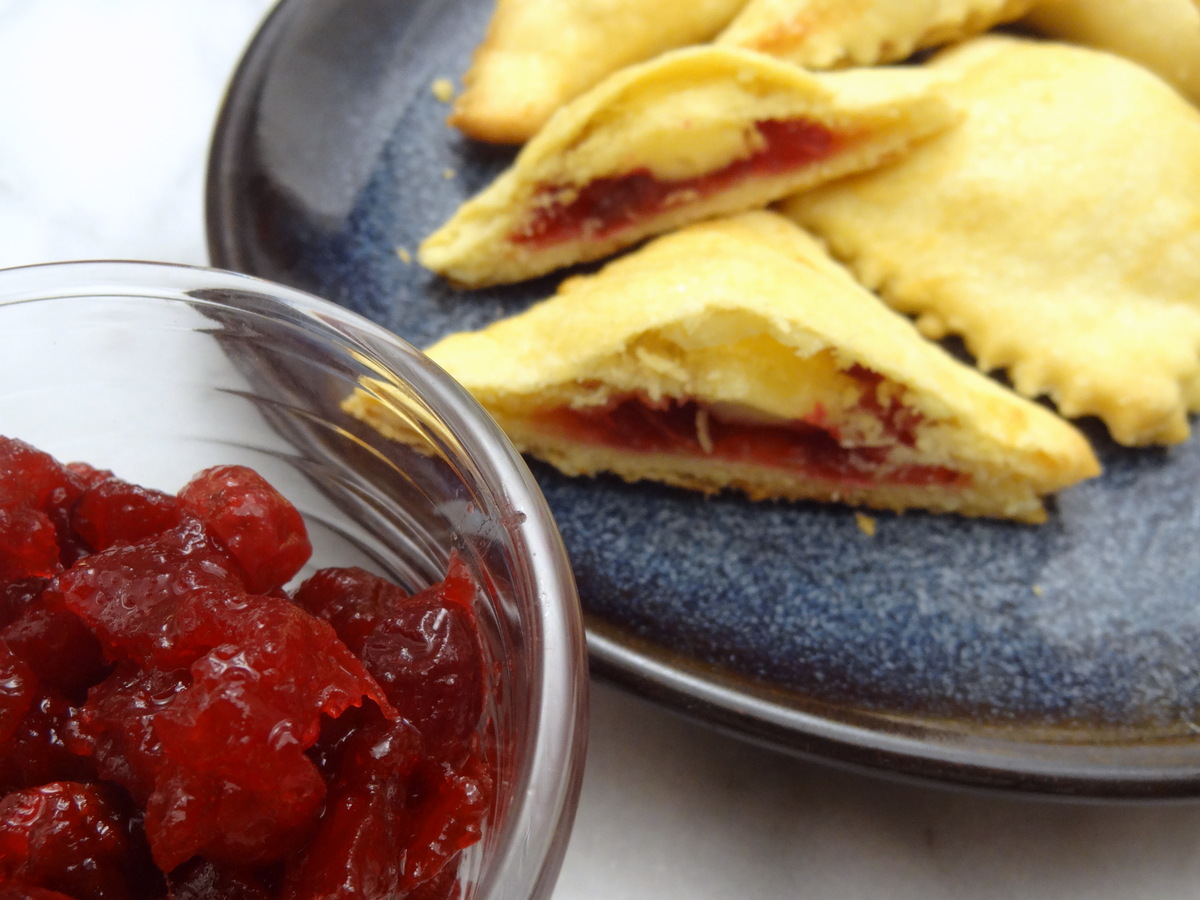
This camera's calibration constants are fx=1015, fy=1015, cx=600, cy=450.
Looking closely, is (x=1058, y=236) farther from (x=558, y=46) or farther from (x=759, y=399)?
(x=558, y=46)

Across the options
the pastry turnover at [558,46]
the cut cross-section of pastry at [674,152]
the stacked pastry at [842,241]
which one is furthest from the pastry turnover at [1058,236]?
the pastry turnover at [558,46]

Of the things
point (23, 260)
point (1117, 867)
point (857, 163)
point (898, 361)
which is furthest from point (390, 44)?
point (1117, 867)

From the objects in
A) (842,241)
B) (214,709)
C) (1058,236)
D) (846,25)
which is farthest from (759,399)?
(214,709)

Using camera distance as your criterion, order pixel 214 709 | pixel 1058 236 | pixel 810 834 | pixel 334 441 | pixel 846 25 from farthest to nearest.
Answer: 1. pixel 846 25
2. pixel 1058 236
3. pixel 810 834
4. pixel 334 441
5. pixel 214 709

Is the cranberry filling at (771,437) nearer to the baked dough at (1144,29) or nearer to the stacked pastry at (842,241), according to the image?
the stacked pastry at (842,241)

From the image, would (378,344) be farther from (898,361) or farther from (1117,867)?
(1117,867)
